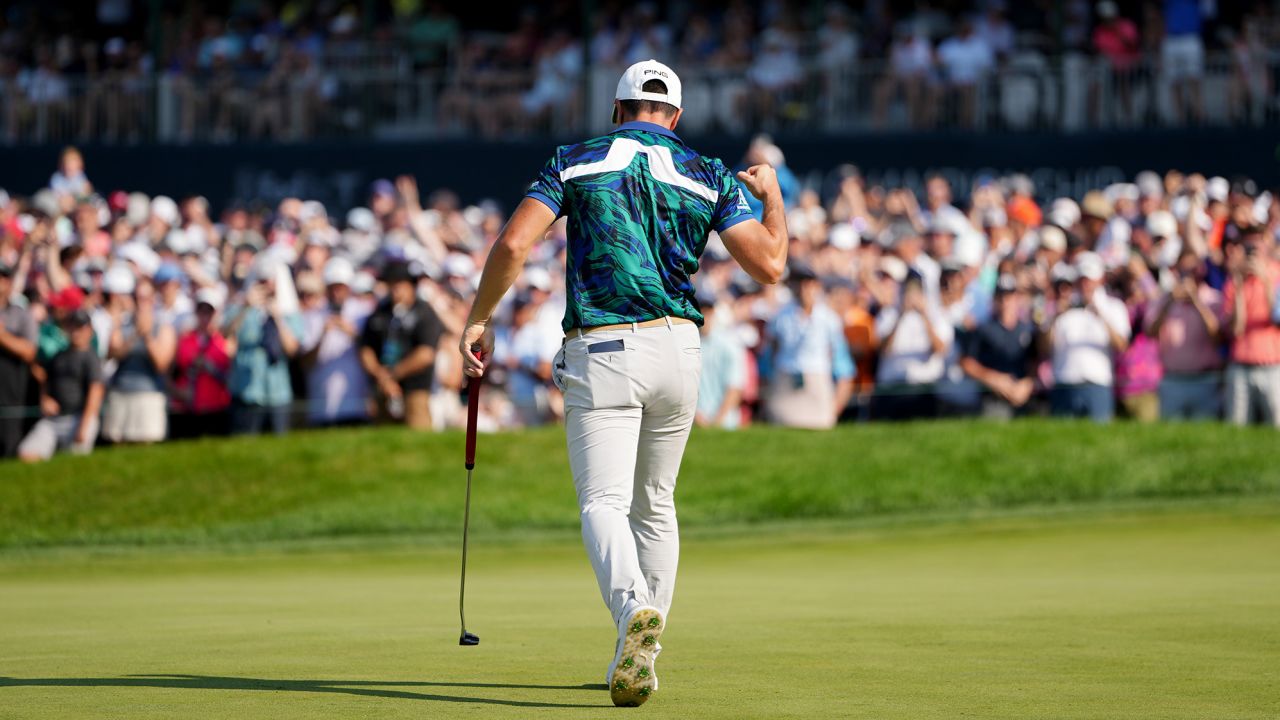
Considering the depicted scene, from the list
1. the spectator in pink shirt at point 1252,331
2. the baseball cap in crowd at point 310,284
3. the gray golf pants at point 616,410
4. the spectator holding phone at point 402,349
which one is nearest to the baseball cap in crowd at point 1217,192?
the spectator in pink shirt at point 1252,331

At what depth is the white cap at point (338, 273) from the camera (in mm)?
16562

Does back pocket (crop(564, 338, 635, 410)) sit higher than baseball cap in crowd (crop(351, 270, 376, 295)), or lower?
lower

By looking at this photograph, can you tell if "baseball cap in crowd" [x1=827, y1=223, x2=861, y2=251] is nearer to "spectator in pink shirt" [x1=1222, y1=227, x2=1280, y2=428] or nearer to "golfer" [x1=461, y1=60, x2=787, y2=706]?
"spectator in pink shirt" [x1=1222, y1=227, x2=1280, y2=428]

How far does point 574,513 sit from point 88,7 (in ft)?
70.4

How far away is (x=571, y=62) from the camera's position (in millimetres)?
26797

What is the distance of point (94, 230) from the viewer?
1936 centimetres

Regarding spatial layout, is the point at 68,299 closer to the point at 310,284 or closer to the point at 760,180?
the point at 310,284

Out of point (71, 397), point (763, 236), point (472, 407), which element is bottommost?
point (71, 397)

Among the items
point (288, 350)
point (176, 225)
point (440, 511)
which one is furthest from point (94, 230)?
point (440, 511)

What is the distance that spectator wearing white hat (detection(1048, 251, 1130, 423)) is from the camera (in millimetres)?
14609

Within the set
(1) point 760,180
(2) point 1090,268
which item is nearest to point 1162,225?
(2) point 1090,268

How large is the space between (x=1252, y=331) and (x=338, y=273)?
718 centimetres

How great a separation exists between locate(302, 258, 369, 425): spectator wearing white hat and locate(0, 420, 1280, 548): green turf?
3.00 feet

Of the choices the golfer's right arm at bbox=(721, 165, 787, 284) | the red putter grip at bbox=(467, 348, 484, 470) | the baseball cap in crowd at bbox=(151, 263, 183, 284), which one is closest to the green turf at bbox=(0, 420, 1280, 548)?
the baseball cap in crowd at bbox=(151, 263, 183, 284)
